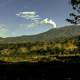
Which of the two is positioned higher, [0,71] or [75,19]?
[75,19]

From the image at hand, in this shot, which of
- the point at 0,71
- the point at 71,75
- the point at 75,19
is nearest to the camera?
the point at 71,75

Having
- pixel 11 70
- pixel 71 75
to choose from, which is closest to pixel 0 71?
pixel 11 70

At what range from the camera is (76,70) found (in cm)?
980

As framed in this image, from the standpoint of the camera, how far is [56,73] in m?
9.88

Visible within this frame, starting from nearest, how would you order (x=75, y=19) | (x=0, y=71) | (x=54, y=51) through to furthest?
(x=0, y=71) < (x=75, y=19) < (x=54, y=51)

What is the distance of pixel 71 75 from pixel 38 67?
4.40 feet

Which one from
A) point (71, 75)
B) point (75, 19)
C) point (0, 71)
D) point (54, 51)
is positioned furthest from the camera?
point (54, 51)

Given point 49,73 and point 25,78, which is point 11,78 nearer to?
point 25,78

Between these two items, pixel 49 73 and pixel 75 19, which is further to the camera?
pixel 75 19

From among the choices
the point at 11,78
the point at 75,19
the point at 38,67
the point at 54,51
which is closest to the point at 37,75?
the point at 38,67

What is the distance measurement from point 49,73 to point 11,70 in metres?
1.52

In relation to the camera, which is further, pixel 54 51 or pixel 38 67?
pixel 54 51

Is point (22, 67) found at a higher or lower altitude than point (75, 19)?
lower

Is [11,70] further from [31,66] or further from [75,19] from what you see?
[75,19]
